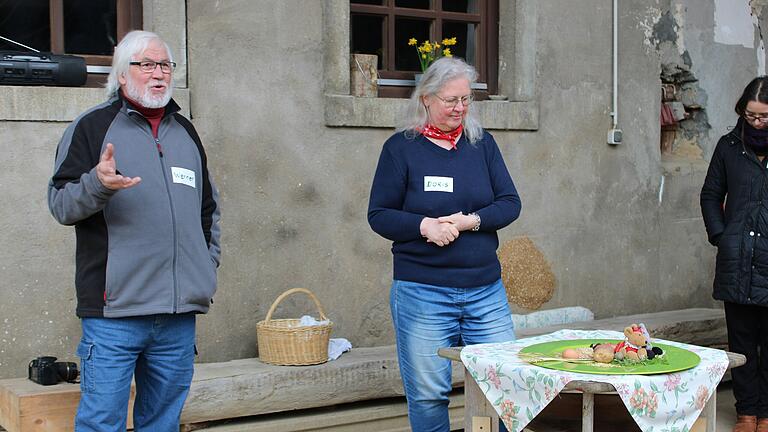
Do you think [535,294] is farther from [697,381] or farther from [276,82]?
[697,381]

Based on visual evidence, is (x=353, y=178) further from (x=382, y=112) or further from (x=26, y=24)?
(x=26, y=24)

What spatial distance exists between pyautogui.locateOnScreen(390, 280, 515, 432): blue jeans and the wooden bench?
1.01 metres

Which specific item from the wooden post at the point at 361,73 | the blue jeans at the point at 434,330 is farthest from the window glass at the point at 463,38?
the blue jeans at the point at 434,330

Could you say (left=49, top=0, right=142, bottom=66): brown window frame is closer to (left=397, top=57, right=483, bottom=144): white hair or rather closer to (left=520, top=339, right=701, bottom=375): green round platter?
(left=397, top=57, right=483, bottom=144): white hair

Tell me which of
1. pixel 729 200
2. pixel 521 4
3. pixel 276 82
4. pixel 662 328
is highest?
pixel 521 4

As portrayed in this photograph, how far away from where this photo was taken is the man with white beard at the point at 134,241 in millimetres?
3205

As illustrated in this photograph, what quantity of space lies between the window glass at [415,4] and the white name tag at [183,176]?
2.71 metres

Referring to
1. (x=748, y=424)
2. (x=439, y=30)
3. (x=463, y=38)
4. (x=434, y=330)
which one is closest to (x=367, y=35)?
(x=439, y=30)

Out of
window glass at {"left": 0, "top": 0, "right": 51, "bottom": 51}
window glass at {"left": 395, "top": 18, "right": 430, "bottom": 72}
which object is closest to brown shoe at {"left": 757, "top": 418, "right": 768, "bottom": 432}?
window glass at {"left": 395, "top": 18, "right": 430, "bottom": 72}

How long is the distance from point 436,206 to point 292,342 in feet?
4.45

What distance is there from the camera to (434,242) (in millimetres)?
3670

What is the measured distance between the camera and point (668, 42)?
269 inches

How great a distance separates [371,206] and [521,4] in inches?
105

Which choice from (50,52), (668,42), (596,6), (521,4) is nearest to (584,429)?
(50,52)
